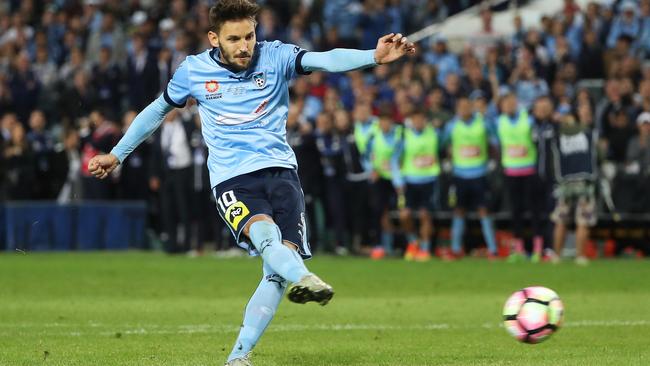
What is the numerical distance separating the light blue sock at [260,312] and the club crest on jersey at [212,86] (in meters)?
1.16

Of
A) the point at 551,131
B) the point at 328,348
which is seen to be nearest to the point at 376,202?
the point at 551,131

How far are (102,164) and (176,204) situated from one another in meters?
14.4

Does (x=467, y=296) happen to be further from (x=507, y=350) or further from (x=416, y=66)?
(x=416, y=66)

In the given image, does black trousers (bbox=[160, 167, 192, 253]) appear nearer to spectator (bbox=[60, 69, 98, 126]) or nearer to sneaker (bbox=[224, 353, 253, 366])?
spectator (bbox=[60, 69, 98, 126])

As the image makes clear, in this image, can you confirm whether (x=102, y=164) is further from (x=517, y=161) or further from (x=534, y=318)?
(x=517, y=161)

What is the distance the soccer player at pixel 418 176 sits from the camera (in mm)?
21594

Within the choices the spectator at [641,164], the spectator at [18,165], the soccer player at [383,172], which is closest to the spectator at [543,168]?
the spectator at [641,164]

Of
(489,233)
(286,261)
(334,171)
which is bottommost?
(489,233)

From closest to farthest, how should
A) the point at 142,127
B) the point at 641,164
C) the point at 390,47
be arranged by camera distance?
the point at 390,47, the point at 142,127, the point at 641,164

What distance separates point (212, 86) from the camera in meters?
8.31

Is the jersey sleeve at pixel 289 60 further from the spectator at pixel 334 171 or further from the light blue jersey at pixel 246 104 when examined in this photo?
the spectator at pixel 334 171

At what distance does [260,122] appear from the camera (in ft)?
27.2

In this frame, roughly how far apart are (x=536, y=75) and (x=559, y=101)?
1.86 m

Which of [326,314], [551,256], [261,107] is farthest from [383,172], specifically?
[261,107]
